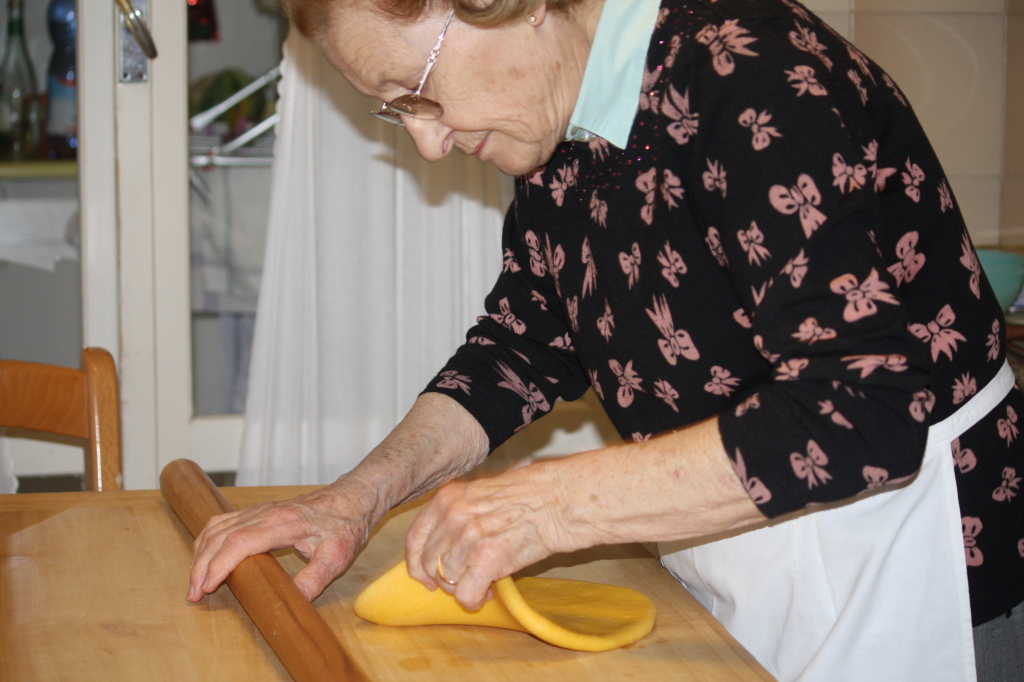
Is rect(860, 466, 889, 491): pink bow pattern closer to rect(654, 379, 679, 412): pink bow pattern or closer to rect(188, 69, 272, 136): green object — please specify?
rect(654, 379, 679, 412): pink bow pattern

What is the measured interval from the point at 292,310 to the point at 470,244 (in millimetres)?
442

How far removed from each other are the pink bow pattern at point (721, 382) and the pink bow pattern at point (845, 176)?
24 cm

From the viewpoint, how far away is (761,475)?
0.74 metres

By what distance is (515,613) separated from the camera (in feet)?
2.71

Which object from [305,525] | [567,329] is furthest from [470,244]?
[305,525]

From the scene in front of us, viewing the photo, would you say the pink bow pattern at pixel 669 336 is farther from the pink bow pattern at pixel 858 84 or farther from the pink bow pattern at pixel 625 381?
the pink bow pattern at pixel 858 84

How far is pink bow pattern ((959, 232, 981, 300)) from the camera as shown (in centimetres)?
89

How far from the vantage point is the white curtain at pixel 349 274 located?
2121mm

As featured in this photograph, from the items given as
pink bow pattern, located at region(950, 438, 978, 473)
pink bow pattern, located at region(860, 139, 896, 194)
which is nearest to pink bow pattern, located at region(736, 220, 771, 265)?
pink bow pattern, located at region(860, 139, 896, 194)

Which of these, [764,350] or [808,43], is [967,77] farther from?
[764,350]

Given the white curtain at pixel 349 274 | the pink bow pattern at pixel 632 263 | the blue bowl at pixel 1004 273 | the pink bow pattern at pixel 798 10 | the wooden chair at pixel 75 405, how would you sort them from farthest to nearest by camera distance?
1. the white curtain at pixel 349 274
2. the blue bowl at pixel 1004 273
3. the wooden chair at pixel 75 405
4. the pink bow pattern at pixel 632 263
5. the pink bow pattern at pixel 798 10

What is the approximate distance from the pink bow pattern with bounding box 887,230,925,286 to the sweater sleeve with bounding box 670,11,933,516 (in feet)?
0.39

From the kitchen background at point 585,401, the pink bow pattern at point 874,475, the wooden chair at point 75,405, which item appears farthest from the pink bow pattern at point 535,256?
the kitchen background at point 585,401

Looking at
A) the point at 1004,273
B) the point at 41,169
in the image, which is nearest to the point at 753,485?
the point at 1004,273
